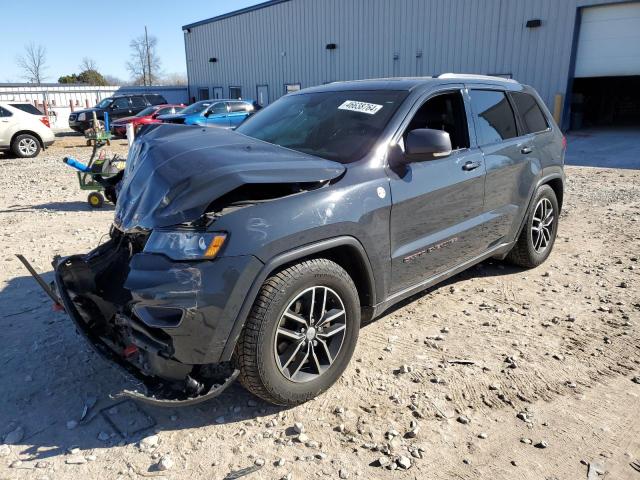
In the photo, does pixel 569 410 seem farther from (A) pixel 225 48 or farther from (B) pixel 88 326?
(A) pixel 225 48

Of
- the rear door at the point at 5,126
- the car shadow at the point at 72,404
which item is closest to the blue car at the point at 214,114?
the rear door at the point at 5,126

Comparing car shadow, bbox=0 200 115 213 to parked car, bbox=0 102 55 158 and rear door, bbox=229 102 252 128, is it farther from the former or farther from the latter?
rear door, bbox=229 102 252 128

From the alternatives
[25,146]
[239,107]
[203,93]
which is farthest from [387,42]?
[203,93]

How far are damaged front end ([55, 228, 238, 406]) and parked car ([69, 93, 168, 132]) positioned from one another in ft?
66.1

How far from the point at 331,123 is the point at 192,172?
129 cm

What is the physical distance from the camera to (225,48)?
32.3 meters

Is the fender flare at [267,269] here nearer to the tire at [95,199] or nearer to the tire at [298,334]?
the tire at [298,334]

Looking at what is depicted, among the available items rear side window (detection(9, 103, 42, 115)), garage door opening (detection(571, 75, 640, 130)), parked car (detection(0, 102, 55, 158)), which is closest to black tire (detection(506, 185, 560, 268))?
parked car (detection(0, 102, 55, 158))

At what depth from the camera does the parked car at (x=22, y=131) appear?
13.1 metres

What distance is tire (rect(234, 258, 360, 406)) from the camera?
2525 millimetres

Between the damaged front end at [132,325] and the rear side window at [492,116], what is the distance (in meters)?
2.74

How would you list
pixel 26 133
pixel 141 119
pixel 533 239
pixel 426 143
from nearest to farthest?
1. pixel 426 143
2. pixel 533 239
3. pixel 26 133
4. pixel 141 119

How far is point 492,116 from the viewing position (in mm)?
4176

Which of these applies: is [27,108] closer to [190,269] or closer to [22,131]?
[22,131]
